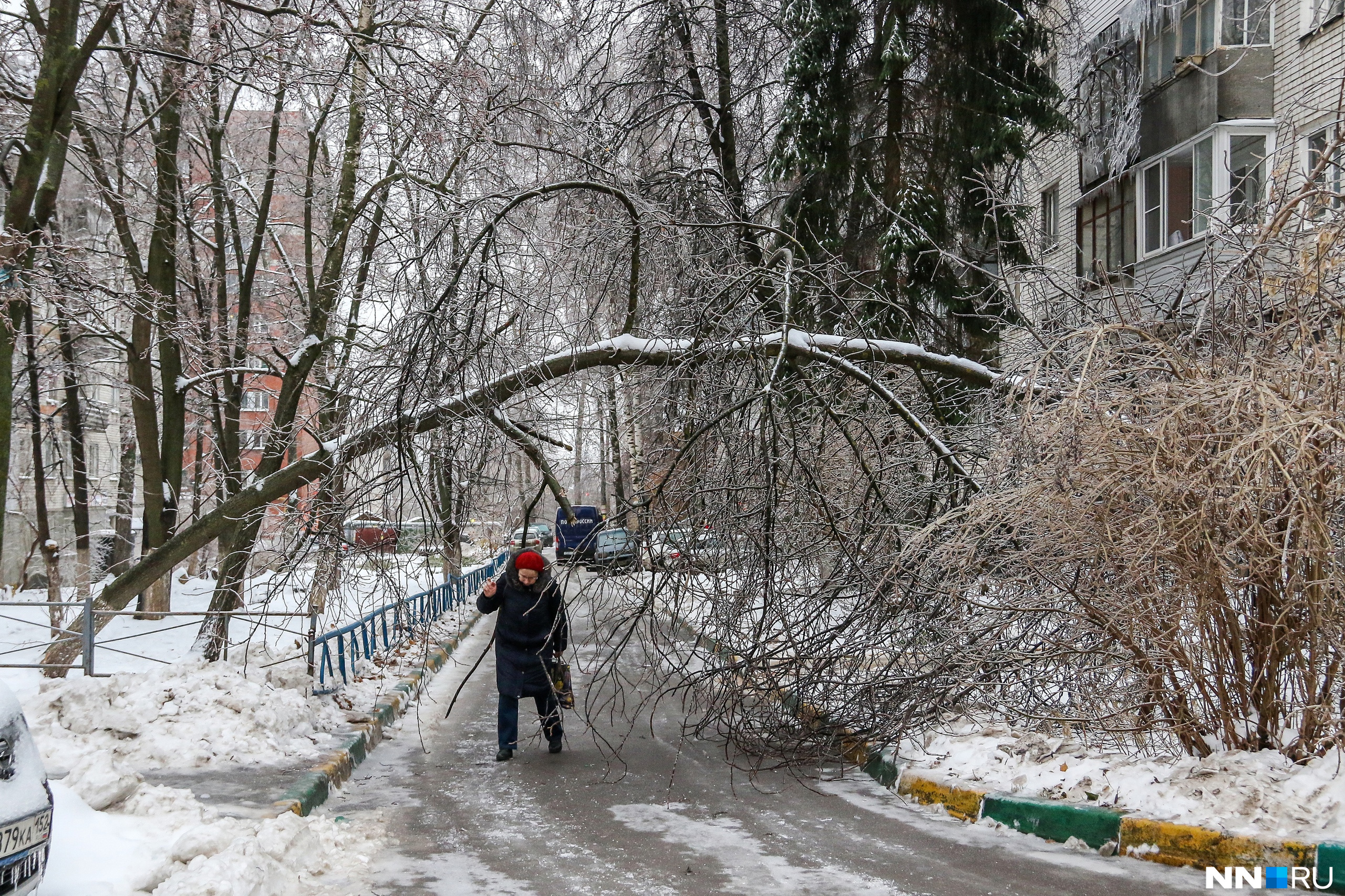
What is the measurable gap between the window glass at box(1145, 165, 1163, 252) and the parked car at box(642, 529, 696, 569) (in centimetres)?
1299

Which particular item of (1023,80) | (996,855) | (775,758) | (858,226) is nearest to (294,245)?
(858,226)

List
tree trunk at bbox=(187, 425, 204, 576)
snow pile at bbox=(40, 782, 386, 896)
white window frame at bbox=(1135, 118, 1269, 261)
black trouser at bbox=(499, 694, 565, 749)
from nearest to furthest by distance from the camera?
snow pile at bbox=(40, 782, 386, 896)
black trouser at bbox=(499, 694, 565, 749)
white window frame at bbox=(1135, 118, 1269, 261)
tree trunk at bbox=(187, 425, 204, 576)

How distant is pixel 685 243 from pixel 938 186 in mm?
7200

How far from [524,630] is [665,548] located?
1.96 m

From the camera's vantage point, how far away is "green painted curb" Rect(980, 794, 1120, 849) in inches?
222

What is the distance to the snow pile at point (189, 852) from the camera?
4.59 meters

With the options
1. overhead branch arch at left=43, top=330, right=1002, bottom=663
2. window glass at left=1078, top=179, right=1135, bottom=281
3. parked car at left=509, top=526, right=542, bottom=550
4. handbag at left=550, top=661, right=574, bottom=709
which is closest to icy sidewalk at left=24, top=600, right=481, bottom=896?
overhead branch arch at left=43, top=330, right=1002, bottom=663

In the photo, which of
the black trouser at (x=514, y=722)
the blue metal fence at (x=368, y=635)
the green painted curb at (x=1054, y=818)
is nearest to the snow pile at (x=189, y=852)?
the blue metal fence at (x=368, y=635)

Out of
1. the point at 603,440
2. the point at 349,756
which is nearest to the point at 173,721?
the point at 349,756

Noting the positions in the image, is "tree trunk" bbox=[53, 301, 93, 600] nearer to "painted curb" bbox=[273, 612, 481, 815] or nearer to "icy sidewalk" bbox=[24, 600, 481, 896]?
"painted curb" bbox=[273, 612, 481, 815]

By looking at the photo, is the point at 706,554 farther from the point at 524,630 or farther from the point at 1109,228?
the point at 1109,228

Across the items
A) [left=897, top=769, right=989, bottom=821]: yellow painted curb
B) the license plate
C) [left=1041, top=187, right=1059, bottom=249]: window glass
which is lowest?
[left=897, top=769, right=989, bottom=821]: yellow painted curb

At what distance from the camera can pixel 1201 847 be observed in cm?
523

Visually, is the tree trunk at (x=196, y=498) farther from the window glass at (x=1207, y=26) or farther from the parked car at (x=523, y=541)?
the window glass at (x=1207, y=26)
